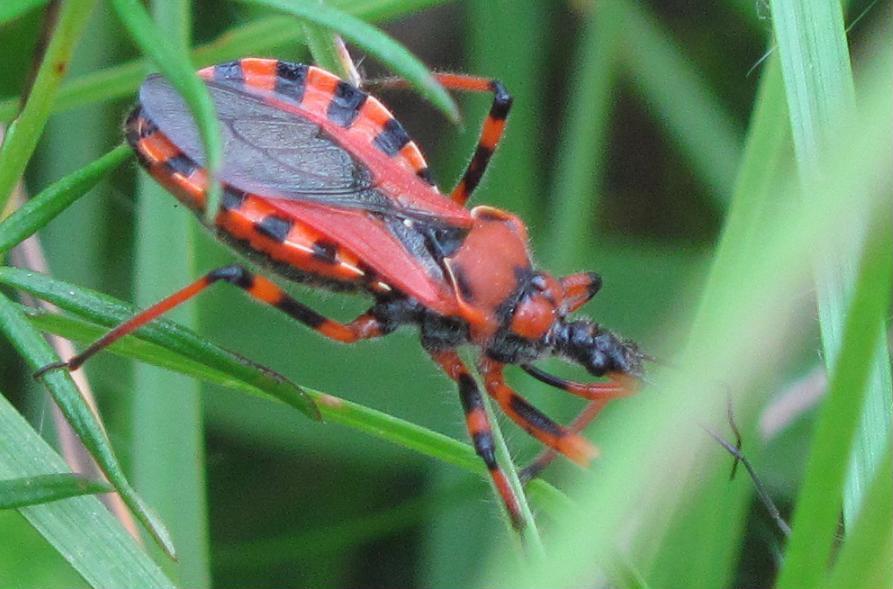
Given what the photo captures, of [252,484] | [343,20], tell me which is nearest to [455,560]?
[252,484]

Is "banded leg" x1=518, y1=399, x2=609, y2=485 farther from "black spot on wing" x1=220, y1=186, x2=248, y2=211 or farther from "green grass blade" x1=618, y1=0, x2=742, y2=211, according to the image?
"green grass blade" x1=618, y1=0, x2=742, y2=211

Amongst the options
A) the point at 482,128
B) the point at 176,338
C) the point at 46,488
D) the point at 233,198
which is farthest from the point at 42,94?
the point at 482,128

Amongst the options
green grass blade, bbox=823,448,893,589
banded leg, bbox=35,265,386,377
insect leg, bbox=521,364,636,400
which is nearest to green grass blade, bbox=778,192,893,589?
green grass blade, bbox=823,448,893,589

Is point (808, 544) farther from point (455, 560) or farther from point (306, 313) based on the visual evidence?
point (455, 560)

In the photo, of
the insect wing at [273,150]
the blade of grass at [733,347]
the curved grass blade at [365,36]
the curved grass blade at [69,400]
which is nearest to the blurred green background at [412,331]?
the insect wing at [273,150]

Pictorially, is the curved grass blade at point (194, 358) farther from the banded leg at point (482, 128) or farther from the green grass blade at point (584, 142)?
the green grass blade at point (584, 142)

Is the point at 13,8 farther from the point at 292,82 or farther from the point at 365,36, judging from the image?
the point at 292,82
